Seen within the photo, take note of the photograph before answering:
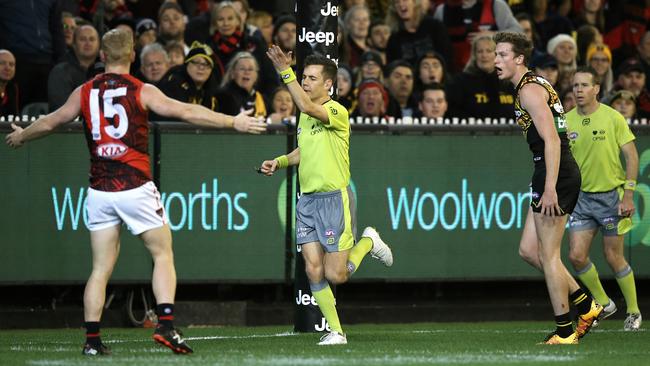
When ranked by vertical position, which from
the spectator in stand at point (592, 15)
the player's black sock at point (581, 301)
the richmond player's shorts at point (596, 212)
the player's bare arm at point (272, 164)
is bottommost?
the player's black sock at point (581, 301)

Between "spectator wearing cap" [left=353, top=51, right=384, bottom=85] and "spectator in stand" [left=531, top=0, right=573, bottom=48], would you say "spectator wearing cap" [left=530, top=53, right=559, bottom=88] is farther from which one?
"spectator wearing cap" [left=353, top=51, right=384, bottom=85]

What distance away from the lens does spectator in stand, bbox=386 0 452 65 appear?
61.8ft

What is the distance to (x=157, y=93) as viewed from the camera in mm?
10781

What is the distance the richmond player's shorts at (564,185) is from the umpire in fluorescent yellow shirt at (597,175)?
6.76 ft

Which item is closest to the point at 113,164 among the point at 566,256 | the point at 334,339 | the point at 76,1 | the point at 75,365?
the point at 75,365

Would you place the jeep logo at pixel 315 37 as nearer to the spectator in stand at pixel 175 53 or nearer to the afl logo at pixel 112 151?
the afl logo at pixel 112 151

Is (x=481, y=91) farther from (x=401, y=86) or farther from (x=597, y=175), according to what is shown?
(x=597, y=175)

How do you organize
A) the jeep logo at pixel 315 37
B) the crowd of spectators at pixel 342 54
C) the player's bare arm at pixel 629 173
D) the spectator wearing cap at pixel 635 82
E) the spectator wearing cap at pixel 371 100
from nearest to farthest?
the jeep logo at pixel 315 37
the player's bare arm at pixel 629 173
the crowd of spectators at pixel 342 54
the spectator wearing cap at pixel 371 100
the spectator wearing cap at pixel 635 82

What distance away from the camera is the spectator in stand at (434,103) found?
16922 mm

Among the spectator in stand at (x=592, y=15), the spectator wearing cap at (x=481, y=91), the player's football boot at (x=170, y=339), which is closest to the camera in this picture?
the player's football boot at (x=170, y=339)

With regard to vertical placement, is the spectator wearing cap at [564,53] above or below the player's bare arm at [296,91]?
above

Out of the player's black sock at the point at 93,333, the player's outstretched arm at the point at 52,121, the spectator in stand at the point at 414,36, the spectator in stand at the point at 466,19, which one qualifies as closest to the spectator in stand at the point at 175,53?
the spectator in stand at the point at 414,36

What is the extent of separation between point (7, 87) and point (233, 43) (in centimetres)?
310

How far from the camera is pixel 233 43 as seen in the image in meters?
18.0
